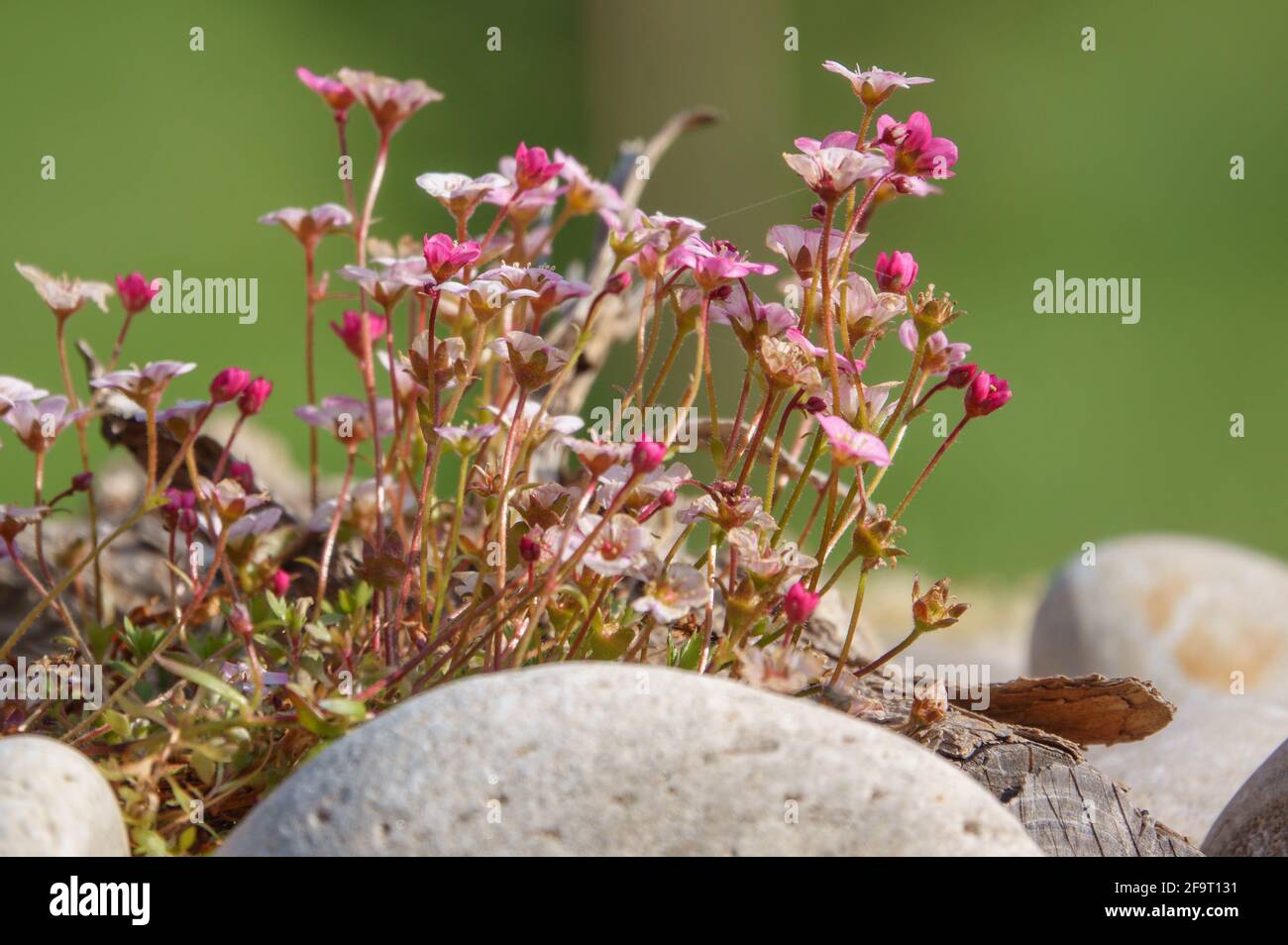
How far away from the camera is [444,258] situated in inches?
42.4

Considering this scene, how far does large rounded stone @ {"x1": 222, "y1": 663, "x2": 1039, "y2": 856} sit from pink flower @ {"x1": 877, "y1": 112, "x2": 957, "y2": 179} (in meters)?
0.53

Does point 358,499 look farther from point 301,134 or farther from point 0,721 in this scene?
point 301,134

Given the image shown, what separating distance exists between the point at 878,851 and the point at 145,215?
17.3 feet

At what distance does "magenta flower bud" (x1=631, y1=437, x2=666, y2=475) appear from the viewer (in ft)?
3.16

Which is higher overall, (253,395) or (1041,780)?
(253,395)

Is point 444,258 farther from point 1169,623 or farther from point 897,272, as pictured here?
point 1169,623

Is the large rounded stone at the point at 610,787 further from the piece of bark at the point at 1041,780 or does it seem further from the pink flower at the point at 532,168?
the pink flower at the point at 532,168

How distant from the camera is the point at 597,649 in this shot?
114 centimetres

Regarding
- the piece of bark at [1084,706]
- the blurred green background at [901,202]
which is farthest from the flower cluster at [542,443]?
the blurred green background at [901,202]

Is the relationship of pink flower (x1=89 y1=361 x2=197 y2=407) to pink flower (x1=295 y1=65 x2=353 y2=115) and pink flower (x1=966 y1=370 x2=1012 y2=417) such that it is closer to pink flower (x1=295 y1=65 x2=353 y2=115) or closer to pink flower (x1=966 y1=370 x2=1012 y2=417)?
pink flower (x1=295 y1=65 x2=353 y2=115)

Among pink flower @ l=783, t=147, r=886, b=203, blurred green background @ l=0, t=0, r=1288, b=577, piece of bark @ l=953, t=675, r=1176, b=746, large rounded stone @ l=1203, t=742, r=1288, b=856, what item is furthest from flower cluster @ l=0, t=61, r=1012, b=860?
blurred green background @ l=0, t=0, r=1288, b=577

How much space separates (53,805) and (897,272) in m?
0.84

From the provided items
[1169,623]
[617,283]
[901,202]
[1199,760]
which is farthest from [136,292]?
[901,202]
